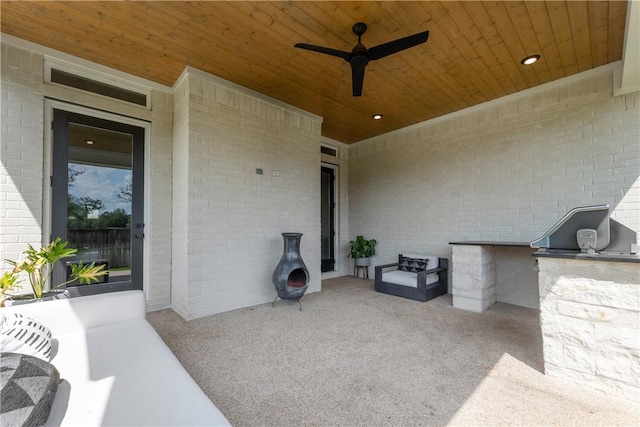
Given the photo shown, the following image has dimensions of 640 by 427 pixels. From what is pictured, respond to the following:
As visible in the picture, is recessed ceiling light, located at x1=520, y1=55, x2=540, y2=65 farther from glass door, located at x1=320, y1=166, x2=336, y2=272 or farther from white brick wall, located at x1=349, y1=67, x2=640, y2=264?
glass door, located at x1=320, y1=166, x2=336, y2=272

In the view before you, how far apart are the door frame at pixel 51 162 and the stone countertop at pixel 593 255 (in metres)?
4.49

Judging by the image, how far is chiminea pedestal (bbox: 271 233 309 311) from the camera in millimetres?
3900

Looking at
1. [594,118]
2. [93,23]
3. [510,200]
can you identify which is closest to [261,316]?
[93,23]

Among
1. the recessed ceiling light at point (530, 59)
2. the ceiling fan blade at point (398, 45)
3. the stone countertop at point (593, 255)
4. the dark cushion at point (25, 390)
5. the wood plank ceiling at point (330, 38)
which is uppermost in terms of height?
the wood plank ceiling at point (330, 38)

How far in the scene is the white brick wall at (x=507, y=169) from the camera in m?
3.43

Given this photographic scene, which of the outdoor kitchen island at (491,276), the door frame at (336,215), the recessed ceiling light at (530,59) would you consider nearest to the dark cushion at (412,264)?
the outdoor kitchen island at (491,276)

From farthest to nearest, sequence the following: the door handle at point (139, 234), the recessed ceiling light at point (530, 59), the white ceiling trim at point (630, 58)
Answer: the door handle at point (139, 234)
the recessed ceiling light at point (530, 59)
the white ceiling trim at point (630, 58)

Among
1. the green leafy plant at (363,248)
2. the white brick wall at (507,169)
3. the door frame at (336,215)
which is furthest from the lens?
the door frame at (336,215)

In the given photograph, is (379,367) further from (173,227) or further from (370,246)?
(370,246)

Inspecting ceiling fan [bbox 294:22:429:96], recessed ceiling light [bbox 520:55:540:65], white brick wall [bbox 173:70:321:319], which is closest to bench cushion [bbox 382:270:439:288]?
white brick wall [bbox 173:70:321:319]

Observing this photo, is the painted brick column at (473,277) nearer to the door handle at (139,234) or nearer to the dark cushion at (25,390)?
the dark cushion at (25,390)

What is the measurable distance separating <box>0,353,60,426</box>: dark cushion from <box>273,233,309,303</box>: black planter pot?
2713 mm

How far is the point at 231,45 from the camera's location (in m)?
3.09

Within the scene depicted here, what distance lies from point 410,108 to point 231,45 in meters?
3.01
